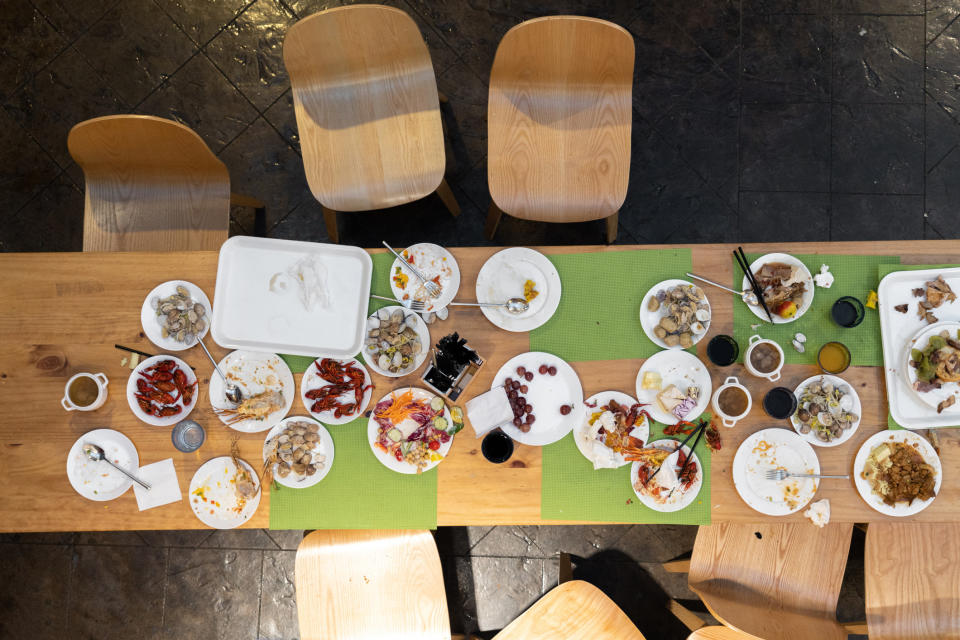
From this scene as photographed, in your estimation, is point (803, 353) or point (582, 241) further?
point (582, 241)

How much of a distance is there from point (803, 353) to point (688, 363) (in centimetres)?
41

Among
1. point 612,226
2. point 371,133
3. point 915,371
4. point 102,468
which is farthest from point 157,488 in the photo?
point 915,371

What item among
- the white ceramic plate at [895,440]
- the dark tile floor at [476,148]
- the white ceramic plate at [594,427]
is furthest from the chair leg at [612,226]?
the white ceramic plate at [895,440]

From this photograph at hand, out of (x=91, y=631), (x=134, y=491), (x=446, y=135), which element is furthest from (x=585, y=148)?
(x=91, y=631)

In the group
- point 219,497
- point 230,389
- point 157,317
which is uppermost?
point 157,317

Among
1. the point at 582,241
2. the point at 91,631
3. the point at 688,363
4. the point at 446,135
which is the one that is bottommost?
the point at 91,631

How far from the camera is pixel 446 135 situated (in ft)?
10.4

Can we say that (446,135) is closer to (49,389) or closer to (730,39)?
(730,39)

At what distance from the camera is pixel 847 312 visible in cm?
196

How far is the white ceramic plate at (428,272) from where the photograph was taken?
1991 mm

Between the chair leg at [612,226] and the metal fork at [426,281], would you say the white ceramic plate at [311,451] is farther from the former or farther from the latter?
the chair leg at [612,226]

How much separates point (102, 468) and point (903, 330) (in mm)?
2795

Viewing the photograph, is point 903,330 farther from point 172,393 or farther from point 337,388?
point 172,393

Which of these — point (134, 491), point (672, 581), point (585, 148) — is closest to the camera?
point (134, 491)
